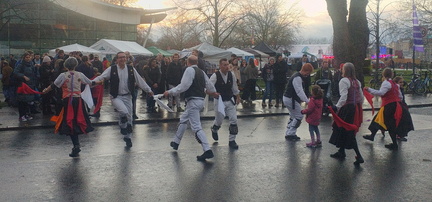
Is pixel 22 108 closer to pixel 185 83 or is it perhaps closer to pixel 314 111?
pixel 185 83

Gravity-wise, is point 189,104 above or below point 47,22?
below

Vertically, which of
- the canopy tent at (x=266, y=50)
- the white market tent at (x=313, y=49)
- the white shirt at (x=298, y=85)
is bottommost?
the white shirt at (x=298, y=85)

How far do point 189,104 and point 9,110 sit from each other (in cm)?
932

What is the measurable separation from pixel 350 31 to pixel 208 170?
14.5 m

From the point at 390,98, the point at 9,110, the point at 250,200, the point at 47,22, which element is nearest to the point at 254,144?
the point at 390,98

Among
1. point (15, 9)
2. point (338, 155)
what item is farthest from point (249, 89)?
point (15, 9)

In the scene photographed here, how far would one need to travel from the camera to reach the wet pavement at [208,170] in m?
6.33

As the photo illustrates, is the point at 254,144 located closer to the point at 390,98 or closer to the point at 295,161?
the point at 295,161

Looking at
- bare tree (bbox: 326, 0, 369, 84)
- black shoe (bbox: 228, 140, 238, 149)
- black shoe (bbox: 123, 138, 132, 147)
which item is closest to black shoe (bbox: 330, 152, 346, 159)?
black shoe (bbox: 228, 140, 238, 149)

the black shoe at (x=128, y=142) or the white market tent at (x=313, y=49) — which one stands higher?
the white market tent at (x=313, y=49)

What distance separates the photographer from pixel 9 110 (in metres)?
15.7

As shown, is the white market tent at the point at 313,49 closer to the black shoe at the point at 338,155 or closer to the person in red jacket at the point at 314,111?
the person in red jacket at the point at 314,111

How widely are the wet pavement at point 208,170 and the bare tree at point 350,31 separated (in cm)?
853

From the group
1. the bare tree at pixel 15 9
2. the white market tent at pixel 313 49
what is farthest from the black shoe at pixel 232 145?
the white market tent at pixel 313 49
